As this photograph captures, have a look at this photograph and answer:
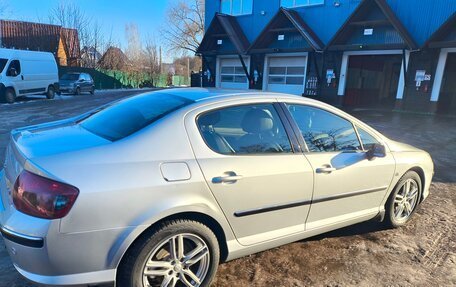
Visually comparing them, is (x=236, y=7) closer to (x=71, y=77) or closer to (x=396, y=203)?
(x=71, y=77)

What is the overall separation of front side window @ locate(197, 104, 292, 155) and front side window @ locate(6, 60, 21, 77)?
1682 centimetres

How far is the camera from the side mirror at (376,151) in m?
3.30

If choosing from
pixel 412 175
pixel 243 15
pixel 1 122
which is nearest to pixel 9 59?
pixel 1 122

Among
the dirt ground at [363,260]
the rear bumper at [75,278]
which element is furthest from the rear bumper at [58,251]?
the dirt ground at [363,260]

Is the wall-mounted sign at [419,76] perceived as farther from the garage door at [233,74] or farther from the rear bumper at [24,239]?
the rear bumper at [24,239]

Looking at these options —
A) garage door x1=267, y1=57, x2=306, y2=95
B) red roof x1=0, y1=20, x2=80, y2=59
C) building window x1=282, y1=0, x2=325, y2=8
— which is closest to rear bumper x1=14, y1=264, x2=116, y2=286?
garage door x1=267, y1=57, x2=306, y2=95

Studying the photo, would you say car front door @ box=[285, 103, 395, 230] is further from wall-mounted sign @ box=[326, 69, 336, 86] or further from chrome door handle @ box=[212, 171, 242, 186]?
wall-mounted sign @ box=[326, 69, 336, 86]

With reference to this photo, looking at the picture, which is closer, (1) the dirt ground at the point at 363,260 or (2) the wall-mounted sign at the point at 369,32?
(1) the dirt ground at the point at 363,260

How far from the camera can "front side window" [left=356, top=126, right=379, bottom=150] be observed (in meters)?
3.46

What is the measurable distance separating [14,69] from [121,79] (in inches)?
818

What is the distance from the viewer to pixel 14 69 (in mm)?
15961

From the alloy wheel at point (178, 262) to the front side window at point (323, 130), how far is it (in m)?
1.36

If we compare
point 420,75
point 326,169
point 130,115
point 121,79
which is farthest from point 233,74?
point 130,115

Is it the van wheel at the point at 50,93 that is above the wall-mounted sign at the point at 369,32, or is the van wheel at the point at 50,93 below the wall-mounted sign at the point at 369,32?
below
